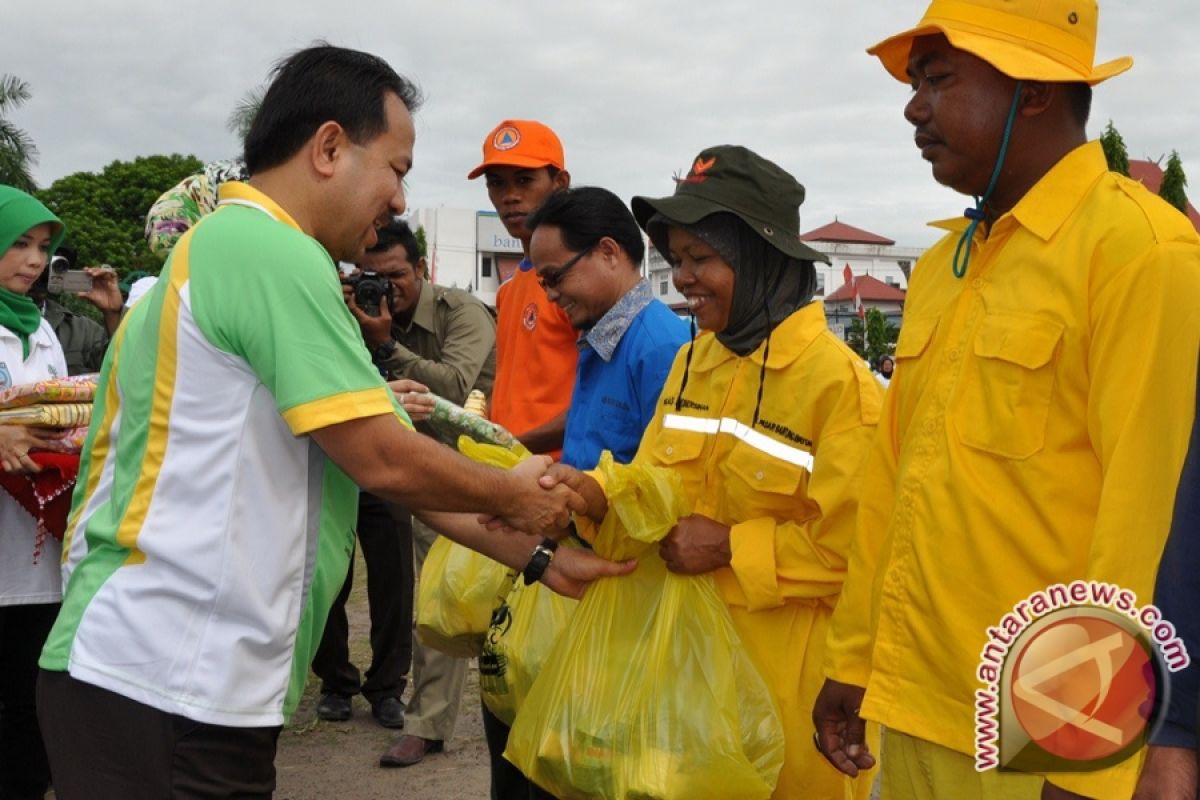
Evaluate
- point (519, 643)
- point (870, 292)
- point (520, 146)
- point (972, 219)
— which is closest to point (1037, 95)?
point (972, 219)

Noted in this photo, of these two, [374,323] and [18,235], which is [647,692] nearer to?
[374,323]

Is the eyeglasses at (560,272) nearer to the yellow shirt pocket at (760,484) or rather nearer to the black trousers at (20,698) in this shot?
the yellow shirt pocket at (760,484)

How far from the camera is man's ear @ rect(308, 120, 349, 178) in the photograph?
2215 mm

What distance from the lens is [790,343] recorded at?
8.83ft

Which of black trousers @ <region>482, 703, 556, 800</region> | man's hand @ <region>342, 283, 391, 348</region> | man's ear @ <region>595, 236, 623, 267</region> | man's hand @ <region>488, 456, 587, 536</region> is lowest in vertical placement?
black trousers @ <region>482, 703, 556, 800</region>

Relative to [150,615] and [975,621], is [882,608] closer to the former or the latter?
[975,621]

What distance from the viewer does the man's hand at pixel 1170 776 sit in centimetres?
153

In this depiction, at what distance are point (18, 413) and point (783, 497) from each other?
2.40 meters

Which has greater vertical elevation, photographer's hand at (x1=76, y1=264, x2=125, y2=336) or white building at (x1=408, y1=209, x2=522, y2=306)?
white building at (x1=408, y1=209, x2=522, y2=306)

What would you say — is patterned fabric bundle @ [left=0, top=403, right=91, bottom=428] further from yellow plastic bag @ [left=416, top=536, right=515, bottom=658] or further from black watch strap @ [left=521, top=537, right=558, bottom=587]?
black watch strap @ [left=521, top=537, right=558, bottom=587]

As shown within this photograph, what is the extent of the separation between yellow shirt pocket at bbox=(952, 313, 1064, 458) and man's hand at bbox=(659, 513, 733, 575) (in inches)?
32.5

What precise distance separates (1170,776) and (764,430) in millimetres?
1276

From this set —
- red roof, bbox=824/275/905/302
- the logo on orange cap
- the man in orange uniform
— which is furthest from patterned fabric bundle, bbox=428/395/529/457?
red roof, bbox=824/275/905/302

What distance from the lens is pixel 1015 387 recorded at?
188 centimetres
